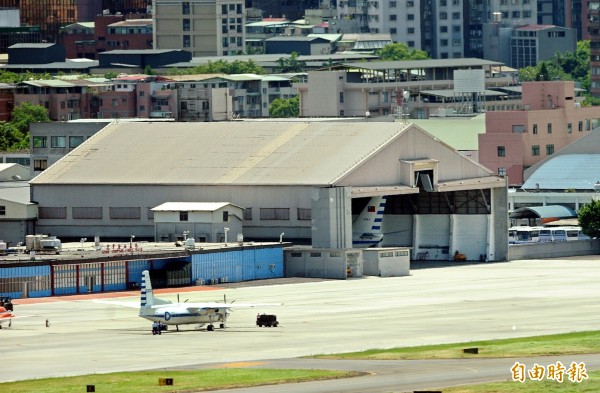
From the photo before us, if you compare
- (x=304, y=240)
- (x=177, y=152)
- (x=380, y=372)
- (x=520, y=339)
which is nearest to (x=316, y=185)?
(x=304, y=240)

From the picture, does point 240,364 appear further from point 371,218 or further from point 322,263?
point 371,218

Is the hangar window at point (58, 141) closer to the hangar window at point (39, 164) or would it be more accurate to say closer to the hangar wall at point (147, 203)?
the hangar window at point (39, 164)

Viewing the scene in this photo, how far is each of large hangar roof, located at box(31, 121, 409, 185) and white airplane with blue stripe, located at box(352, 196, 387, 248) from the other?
5.46 m

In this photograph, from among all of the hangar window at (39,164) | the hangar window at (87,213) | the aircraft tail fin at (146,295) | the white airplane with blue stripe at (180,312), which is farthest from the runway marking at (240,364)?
the hangar window at (39,164)

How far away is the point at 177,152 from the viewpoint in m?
173

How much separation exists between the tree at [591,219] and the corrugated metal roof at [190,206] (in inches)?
1420

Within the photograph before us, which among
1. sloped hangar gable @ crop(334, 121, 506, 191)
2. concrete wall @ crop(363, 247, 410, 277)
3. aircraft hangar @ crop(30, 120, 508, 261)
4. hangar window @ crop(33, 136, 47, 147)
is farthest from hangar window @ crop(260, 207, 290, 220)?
hangar window @ crop(33, 136, 47, 147)

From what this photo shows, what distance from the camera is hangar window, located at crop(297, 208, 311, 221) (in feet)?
530

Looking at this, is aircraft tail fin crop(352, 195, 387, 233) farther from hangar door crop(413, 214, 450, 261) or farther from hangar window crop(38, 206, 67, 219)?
hangar window crop(38, 206, 67, 219)

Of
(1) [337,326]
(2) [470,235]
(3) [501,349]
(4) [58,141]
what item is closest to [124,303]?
(1) [337,326]

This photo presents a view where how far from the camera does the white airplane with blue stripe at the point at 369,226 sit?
555 ft

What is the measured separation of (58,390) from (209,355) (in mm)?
15260

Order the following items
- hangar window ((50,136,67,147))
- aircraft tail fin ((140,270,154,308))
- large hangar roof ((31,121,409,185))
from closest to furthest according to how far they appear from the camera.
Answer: aircraft tail fin ((140,270,154,308))
large hangar roof ((31,121,409,185))
hangar window ((50,136,67,147))

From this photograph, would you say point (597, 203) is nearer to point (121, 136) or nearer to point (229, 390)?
point (121, 136)
